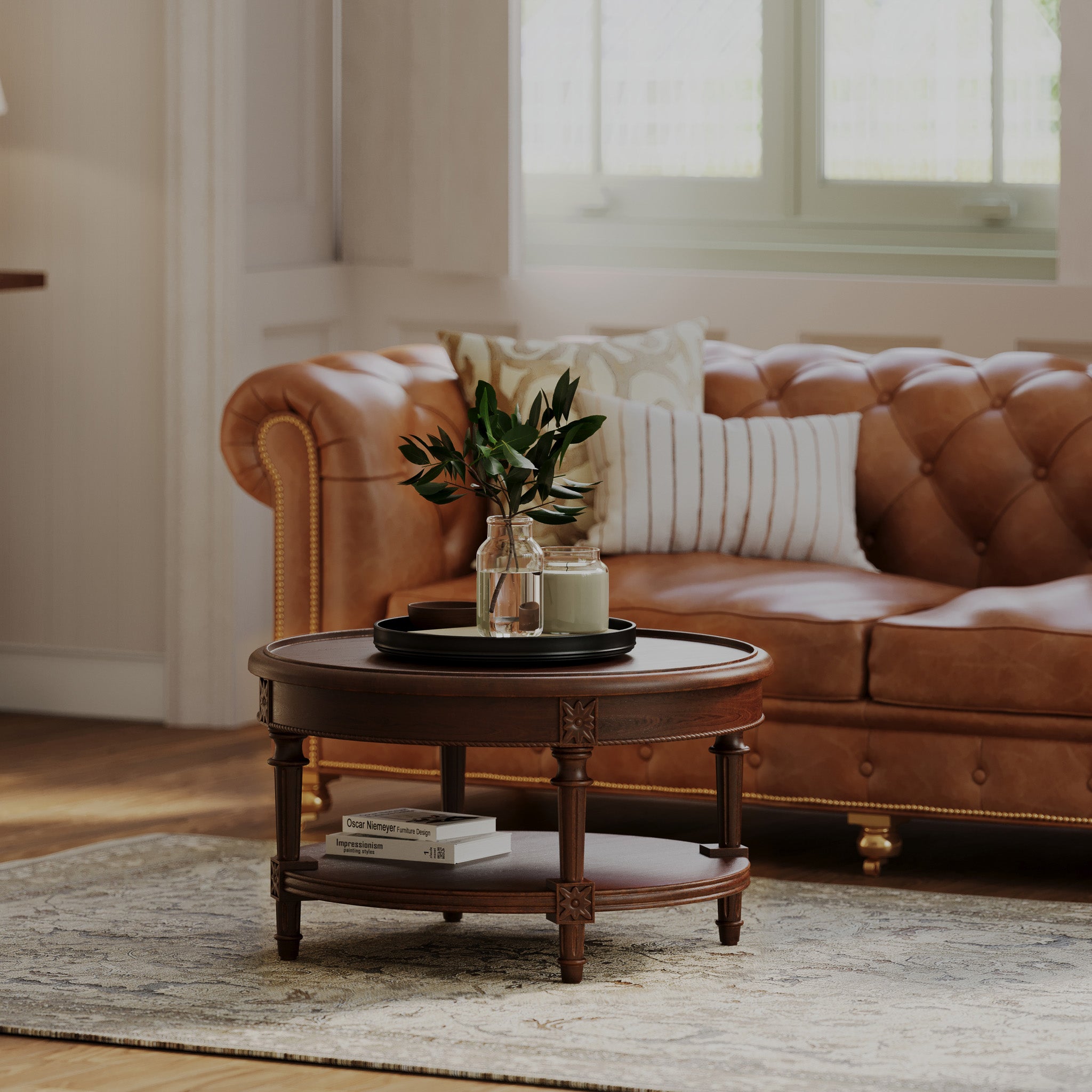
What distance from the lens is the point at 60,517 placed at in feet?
16.3

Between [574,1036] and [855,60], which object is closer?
[574,1036]

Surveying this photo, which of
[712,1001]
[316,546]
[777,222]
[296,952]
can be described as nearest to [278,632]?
[316,546]

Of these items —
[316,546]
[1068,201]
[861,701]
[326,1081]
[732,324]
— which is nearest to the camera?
[326,1081]

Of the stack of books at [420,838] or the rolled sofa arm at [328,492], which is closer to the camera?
the stack of books at [420,838]

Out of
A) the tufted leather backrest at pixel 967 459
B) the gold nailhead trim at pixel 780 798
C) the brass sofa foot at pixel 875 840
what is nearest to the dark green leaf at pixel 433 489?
the gold nailhead trim at pixel 780 798

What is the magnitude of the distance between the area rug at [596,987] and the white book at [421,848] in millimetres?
141

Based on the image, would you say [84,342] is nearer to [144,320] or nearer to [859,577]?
[144,320]

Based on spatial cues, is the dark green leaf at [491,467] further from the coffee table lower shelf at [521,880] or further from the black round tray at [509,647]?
the coffee table lower shelf at [521,880]

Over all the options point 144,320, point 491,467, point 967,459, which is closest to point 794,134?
point 967,459

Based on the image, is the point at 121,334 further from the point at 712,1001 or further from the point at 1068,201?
the point at 712,1001

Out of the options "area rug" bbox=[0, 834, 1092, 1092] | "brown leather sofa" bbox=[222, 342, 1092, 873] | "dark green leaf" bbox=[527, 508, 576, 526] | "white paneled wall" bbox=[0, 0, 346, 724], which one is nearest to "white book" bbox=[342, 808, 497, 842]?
"area rug" bbox=[0, 834, 1092, 1092]

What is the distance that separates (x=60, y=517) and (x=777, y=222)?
6.15ft

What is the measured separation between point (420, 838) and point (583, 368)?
52.5 inches

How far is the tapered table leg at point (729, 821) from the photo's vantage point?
2.85 meters
